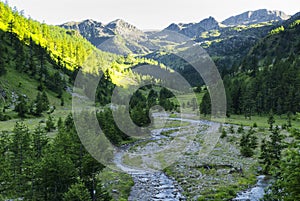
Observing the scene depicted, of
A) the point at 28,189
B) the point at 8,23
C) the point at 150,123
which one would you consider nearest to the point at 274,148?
the point at 28,189

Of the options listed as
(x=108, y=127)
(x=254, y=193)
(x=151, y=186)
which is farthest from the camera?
(x=108, y=127)

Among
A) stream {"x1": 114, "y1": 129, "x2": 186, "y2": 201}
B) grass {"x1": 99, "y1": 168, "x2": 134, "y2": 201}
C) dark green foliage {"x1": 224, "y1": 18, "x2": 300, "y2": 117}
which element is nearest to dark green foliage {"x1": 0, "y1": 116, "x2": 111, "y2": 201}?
grass {"x1": 99, "y1": 168, "x2": 134, "y2": 201}

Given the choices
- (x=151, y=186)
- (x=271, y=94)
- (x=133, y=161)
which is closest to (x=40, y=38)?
(x=271, y=94)

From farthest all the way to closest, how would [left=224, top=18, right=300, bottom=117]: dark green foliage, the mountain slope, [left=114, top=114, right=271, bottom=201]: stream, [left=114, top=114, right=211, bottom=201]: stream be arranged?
the mountain slope
[left=224, top=18, right=300, bottom=117]: dark green foliage
[left=114, top=114, right=211, bottom=201]: stream
[left=114, top=114, right=271, bottom=201]: stream

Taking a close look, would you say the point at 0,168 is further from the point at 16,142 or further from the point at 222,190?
the point at 222,190

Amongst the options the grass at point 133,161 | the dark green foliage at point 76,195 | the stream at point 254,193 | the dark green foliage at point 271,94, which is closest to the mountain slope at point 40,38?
the dark green foliage at point 271,94

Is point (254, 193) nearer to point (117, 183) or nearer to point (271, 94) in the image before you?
point (117, 183)

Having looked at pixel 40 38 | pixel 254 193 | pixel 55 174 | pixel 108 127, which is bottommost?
pixel 254 193

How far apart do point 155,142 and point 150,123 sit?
27.0 m

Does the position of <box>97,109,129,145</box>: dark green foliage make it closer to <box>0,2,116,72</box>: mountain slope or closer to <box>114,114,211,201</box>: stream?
<box>114,114,211,201</box>: stream

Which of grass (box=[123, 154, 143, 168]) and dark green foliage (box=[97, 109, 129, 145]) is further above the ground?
dark green foliage (box=[97, 109, 129, 145])

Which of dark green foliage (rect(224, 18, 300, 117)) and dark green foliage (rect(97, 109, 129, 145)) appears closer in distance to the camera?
dark green foliage (rect(97, 109, 129, 145))

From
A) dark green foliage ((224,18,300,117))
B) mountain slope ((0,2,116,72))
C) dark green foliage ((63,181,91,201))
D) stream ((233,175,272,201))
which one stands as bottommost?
stream ((233,175,272,201))

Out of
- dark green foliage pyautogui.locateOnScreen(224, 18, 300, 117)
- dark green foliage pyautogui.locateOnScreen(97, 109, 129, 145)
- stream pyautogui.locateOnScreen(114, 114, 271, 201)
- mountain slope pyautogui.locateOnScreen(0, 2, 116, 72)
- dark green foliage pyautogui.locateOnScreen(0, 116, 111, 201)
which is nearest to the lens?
dark green foliage pyautogui.locateOnScreen(0, 116, 111, 201)
